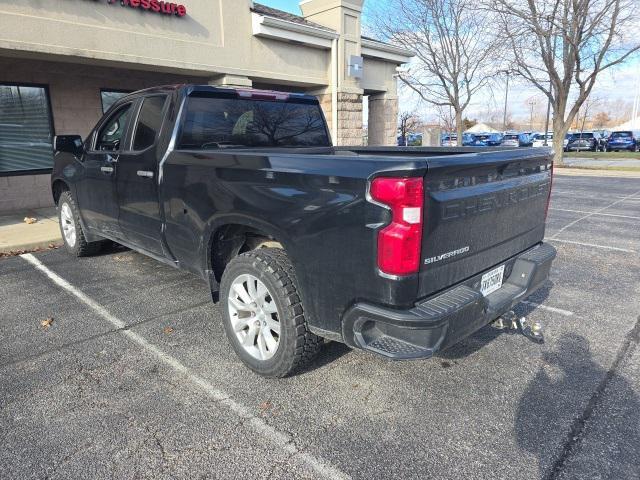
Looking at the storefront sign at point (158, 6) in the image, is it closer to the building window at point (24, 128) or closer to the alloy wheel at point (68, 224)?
the building window at point (24, 128)

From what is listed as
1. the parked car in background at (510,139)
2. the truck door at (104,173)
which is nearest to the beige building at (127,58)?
the truck door at (104,173)

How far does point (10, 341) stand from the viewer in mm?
3709

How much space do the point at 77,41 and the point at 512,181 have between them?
26.0ft

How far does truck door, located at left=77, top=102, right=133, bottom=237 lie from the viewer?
4.52 meters

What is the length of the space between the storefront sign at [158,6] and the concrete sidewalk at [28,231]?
4107 millimetres

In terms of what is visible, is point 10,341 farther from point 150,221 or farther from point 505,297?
point 505,297

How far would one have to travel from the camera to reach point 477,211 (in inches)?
106

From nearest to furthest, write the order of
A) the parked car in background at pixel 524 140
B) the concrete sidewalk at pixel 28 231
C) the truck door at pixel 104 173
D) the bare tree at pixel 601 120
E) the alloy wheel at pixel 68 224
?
the truck door at pixel 104 173 → the alloy wheel at pixel 68 224 → the concrete sidewalk at pixel 28 231 → the parked car in background at pixel 524 140 → the bare tree at pixel 601 120

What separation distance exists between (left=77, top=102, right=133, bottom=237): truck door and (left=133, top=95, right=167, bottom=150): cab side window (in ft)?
0.88

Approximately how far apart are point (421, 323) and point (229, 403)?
133 centimetres

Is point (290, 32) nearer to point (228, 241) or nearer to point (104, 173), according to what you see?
point (104, 173)

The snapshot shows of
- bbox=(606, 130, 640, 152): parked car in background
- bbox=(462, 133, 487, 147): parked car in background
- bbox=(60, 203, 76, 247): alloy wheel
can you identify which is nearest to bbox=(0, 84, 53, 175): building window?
bbox=(60, 203, 76, 247): alloy wheel

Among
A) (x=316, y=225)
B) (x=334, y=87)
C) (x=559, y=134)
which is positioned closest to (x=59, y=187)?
(x=316, y=225)

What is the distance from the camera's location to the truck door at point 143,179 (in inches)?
155
